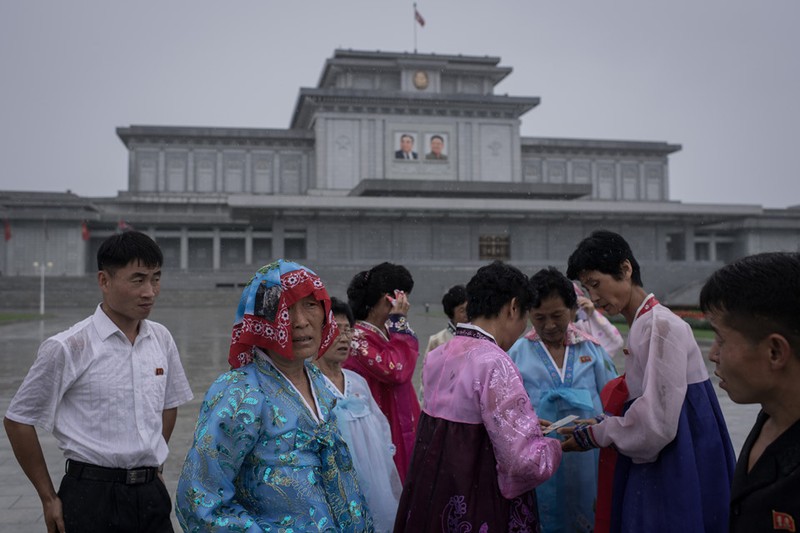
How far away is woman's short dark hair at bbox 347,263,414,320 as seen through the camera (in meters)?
3.47

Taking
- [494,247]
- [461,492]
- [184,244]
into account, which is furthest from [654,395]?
[184,244]

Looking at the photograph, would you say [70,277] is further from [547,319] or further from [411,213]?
[547,319]

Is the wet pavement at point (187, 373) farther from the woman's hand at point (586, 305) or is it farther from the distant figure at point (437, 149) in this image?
the distant figure at point (437, 149)

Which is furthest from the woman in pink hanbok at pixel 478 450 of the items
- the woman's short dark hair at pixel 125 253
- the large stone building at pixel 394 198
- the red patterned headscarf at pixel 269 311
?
the large stone building at pixel 394 198

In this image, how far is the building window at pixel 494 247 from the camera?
3397cm

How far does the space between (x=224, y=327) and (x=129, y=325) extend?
15.6 metres

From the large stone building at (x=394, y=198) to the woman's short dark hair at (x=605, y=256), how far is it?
2482cm

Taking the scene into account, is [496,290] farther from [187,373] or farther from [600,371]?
[187,373]

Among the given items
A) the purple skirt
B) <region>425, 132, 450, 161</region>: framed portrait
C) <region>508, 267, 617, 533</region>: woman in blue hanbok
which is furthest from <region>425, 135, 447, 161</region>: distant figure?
the purple skirt

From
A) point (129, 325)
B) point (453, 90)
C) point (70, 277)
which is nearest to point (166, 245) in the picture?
point (70, 277)

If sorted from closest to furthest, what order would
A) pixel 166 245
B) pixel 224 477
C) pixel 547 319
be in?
1. pixel 224 477
2. pixel 547 319
3. pixel 166 245

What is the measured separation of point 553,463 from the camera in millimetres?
2307

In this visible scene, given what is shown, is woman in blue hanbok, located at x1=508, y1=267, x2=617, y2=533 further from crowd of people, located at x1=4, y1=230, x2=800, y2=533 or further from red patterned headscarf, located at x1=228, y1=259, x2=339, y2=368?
red patterned headscarf, located at x1=228, y1=259, x2=339, y2=368

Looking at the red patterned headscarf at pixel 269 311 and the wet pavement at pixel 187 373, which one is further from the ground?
the red patterned headscarf at pixel 269 311
